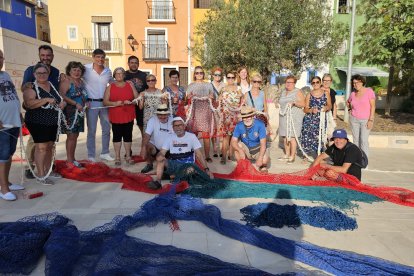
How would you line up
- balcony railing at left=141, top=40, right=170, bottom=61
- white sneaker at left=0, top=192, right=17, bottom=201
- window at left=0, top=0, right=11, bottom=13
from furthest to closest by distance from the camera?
1. balcony railing at left=141, top=40, right=170, bottom=61
2. window at left=0, top=0, right=11, bottom=13
3. white sneaker at left=0, top=192, right=17, bottom=201

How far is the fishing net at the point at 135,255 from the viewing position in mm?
2261

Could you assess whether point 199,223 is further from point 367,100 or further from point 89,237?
point 367,100

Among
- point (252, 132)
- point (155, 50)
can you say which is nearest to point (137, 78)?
point (252, 132)

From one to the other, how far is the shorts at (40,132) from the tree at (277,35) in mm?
9387

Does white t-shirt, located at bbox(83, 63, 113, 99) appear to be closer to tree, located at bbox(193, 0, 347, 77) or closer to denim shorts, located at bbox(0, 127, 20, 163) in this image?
denim shorts, located at bbox(0, 127, 20, 163)

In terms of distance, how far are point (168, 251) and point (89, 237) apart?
0.70 m

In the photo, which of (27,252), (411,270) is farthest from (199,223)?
(411,270)

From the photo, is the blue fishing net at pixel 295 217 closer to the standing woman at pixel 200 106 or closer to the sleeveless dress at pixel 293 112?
the standing woman at pixel 200 106

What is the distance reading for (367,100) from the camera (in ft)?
18.5

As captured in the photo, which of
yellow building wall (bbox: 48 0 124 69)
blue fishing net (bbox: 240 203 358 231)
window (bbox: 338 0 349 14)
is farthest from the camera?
yellow building wall (bbox: 48 0 124 69)

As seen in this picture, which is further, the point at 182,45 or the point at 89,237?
the point at 182,45

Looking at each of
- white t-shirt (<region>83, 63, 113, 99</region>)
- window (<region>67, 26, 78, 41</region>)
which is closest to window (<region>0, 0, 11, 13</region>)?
window (<region>67, 26, 78, 41</region>)

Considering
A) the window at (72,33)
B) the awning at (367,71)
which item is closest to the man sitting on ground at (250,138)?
the awning at (367,71)

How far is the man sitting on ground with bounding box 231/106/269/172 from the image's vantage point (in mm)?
5168
